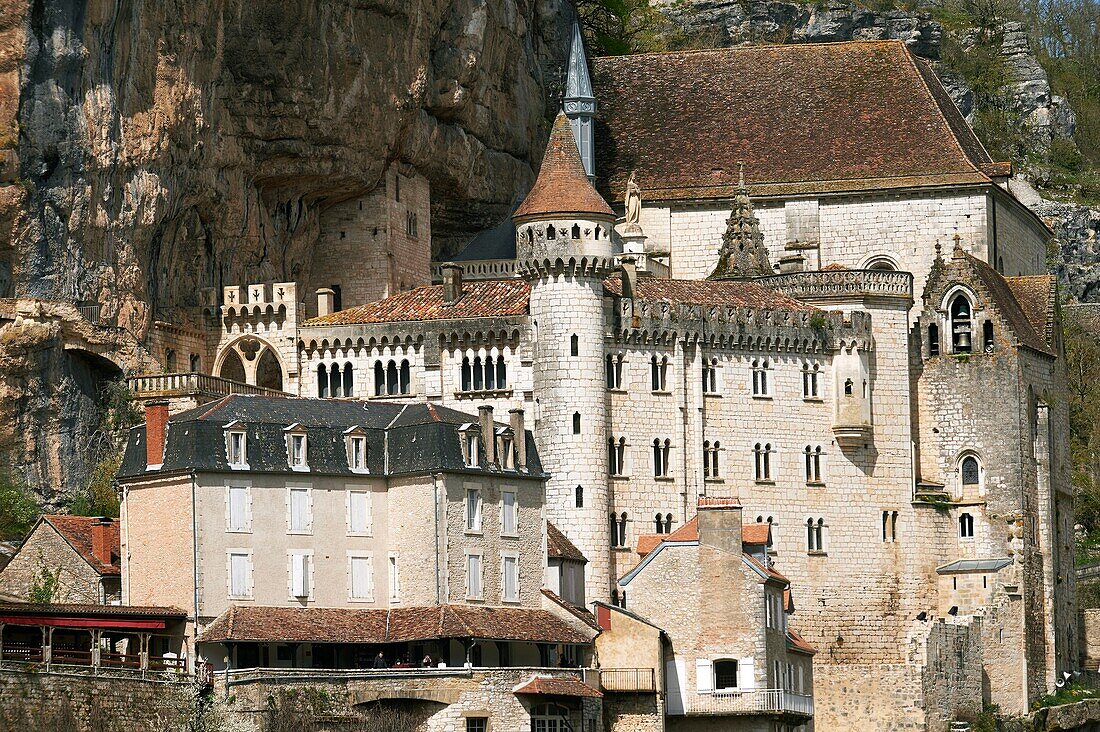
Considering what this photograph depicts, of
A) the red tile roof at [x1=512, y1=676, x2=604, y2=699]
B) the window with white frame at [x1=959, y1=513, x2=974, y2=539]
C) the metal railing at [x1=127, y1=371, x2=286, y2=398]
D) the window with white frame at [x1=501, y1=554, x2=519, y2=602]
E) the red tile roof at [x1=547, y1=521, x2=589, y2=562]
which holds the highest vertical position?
the metal railing at [x1=127, y1=371, x2=286, y2=398]

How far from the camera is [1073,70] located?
166 m

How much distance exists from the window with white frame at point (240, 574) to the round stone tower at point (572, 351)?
17.8m

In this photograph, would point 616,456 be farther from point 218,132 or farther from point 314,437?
point 218,132

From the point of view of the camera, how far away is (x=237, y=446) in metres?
84.2

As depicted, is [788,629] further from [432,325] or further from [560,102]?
[560,102]

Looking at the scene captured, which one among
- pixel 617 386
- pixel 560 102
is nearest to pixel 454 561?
pixel 617 386

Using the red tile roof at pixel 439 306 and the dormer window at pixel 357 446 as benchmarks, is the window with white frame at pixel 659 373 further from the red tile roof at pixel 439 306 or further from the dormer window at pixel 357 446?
the dormer window at pixel 357 446

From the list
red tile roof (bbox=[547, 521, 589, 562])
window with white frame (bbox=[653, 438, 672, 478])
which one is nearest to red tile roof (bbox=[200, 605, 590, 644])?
red tile roof (bbox=[547, 521, 589, 562])

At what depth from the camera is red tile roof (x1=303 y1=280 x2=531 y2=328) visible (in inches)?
4053

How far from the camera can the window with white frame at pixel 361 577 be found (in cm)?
8550

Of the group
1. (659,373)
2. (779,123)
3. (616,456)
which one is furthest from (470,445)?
(779,123)

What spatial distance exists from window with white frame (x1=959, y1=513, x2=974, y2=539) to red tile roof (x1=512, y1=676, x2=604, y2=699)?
2737 centimetres

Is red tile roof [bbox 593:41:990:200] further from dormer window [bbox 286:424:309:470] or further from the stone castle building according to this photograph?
dormer window [bbox 286:424:309:470]

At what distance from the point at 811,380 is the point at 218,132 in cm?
2366
